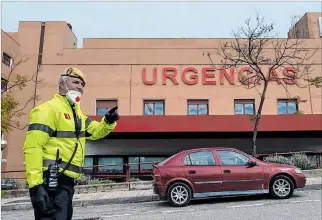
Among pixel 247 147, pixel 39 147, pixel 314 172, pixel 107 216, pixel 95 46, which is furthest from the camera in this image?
pixel 95 46

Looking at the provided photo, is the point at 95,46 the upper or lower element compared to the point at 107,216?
upper

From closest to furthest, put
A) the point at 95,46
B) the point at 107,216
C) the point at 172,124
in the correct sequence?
the point at 107,216
the point at 172,124
the point at 95,46

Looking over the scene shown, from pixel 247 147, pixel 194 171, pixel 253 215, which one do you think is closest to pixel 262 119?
pixel 247 147

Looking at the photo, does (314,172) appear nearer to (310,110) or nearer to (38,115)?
(310,110)

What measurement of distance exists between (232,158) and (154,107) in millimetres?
14157

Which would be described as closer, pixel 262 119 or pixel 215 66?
pixel 262 119

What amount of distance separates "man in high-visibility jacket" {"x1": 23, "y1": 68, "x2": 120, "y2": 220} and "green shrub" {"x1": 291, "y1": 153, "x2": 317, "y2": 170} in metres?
12.2

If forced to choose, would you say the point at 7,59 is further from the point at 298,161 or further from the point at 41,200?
the point at 41,200

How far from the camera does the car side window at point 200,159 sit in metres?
9.06

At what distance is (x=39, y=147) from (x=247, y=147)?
1952cm

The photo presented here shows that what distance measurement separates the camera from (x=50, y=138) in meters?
3.07

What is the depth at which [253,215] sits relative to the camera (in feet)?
23.3

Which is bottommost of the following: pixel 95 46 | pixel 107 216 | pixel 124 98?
pixel 107 216

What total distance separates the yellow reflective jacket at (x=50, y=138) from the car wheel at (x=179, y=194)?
229 inches
